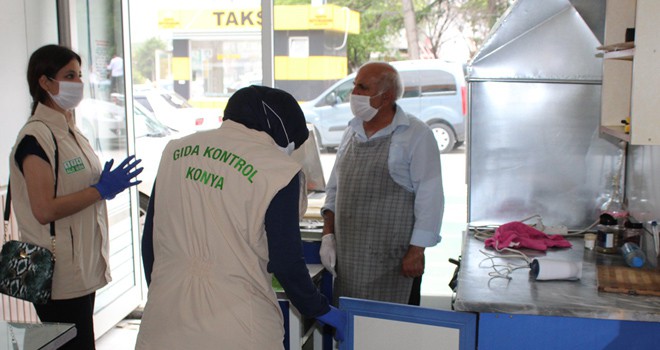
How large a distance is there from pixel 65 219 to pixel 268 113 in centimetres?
91

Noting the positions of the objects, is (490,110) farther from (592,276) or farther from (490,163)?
(592,276)

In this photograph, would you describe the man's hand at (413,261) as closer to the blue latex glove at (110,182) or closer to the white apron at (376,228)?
the white apron at (376,228)

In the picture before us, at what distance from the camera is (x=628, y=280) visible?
2018 mm

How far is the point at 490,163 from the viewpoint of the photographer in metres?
3.05

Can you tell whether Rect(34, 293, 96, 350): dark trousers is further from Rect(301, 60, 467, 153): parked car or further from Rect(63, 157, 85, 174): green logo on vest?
Rect(301, 60, 467, 153): parked car

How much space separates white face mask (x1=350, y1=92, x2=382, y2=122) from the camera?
2.54 m

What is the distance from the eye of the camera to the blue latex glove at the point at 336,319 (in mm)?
1810

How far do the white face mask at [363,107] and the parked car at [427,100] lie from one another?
4.24 feet

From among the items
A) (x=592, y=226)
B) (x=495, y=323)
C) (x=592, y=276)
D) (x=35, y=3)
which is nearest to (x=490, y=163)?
(x=592, y=226)

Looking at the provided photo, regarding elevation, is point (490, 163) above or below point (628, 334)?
above

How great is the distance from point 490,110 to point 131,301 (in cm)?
230

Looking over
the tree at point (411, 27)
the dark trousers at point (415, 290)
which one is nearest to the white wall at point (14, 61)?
the dark trousers at point (415, 290)

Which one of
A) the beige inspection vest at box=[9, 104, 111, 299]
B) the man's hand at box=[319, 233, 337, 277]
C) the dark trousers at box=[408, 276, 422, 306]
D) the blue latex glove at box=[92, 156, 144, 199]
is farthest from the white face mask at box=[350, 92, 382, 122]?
the beige inspection vest at box=[9, 104, 111, 299]

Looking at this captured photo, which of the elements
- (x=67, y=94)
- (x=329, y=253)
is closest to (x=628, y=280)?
(x=329, y=253)
